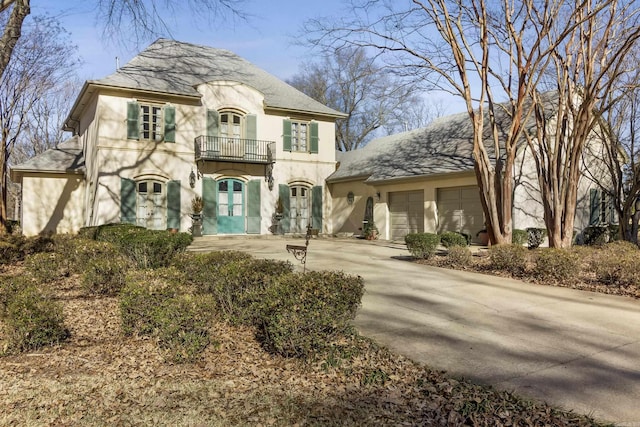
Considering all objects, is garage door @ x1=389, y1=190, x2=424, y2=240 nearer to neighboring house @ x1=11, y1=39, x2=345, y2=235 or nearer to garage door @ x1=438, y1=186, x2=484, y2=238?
garage door @ x1=438, y1=186, x2=484, y2=238

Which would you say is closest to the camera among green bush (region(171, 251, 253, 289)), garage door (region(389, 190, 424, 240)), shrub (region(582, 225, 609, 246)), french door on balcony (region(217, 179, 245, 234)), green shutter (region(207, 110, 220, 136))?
green bush (region(171, 251, 253, 289))

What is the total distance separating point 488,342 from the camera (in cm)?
482

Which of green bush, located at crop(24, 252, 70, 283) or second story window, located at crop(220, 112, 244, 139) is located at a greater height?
second story window, located at crop(220, 112, 244, 139)

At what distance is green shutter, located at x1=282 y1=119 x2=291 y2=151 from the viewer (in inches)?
813

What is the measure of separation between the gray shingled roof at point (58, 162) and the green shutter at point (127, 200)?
3413 millimetres

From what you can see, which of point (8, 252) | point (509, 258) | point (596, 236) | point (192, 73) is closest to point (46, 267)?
point (8, 252)

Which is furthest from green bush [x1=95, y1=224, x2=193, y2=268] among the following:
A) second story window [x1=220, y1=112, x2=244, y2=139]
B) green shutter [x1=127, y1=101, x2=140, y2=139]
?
second story window [x1=220, y1=112, x2=244, y2=139]

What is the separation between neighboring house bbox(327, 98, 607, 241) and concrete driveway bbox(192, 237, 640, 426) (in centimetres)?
758

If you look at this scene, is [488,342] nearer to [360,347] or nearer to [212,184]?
[360,347]

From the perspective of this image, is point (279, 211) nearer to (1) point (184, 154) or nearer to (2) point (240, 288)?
(1) point (184, 154)

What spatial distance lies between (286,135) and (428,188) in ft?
23.2

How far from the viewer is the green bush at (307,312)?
403 cm

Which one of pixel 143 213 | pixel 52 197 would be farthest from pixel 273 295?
pixel 52 197

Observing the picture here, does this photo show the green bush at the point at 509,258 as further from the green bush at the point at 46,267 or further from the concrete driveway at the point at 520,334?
the green bush at the point at 46,267
